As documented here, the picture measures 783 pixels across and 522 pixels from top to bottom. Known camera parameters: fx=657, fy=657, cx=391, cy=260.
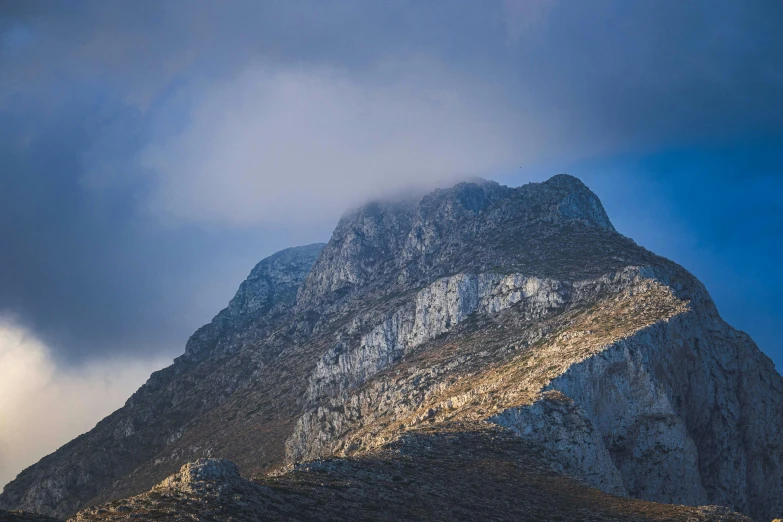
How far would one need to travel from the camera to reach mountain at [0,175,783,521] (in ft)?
172

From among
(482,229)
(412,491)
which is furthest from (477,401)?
(482,229)

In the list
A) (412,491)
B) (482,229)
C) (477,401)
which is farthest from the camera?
(482,229)

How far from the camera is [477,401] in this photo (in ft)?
290

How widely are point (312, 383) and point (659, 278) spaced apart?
250ft

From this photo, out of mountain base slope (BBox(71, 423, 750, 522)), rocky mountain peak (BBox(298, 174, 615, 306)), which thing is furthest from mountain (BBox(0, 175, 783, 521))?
rocky mountain peak (BBox(298, 174, 615, 306))

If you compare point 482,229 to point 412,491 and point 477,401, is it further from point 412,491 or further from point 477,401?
point 412,491

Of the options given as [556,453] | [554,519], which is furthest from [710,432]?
[554,519]

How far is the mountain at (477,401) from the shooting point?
172 ft

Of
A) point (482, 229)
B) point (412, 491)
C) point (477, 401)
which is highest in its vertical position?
point (482, 229)

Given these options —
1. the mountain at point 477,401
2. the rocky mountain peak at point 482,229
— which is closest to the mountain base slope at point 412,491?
the mountain at point 477,401

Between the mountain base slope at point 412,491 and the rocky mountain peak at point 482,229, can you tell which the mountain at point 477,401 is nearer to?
the mountain base slope at point 412,491

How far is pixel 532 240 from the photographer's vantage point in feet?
528

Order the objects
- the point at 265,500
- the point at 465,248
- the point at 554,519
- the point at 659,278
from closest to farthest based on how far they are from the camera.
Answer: the point at 265,500
the point at 554,519
the point at 659,278
the point at 465,248

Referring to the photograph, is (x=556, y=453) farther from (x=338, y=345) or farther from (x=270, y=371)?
(x=270, y=371)
